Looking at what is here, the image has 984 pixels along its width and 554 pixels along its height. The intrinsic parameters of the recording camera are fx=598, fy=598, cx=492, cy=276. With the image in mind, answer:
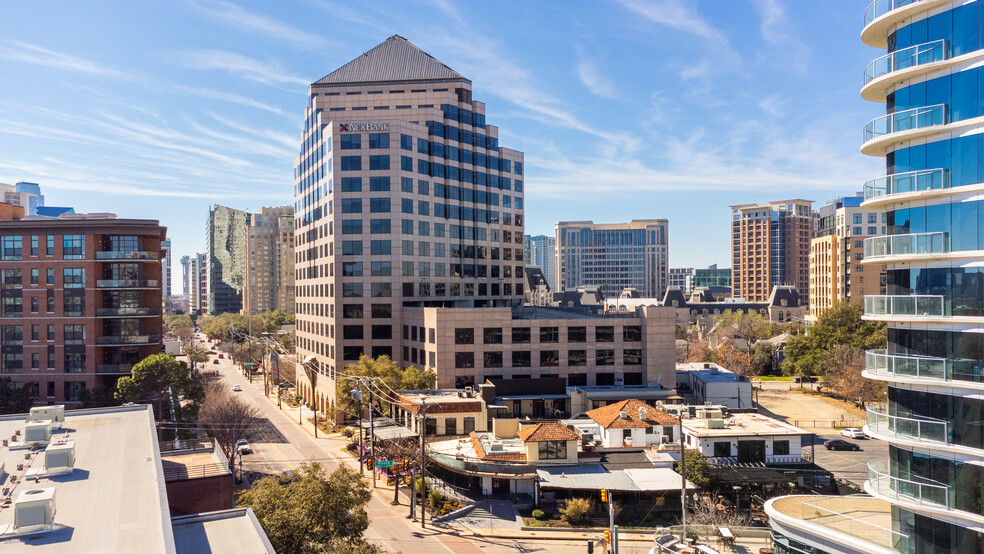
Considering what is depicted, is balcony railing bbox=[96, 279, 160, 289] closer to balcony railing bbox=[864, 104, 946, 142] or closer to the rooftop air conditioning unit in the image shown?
the rooftop air conditioning unit

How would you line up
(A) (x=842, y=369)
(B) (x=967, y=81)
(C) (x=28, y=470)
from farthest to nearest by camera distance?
(A) (x=842, y=369) < (C) (x=28, y=470) < (B) (x=967, y=81)

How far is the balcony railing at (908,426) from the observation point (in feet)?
70.7

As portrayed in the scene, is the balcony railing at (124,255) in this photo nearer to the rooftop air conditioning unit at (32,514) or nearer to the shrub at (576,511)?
the shrub at (576,511)

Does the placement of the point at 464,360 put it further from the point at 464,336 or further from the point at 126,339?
the point at 126,339

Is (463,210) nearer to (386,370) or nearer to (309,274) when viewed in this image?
(309,274)

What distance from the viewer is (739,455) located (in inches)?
1922

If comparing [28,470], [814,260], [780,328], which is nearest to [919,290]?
[28,470]

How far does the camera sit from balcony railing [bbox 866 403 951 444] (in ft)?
70.7

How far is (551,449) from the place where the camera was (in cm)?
4725

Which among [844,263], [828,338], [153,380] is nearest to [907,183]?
[153,380]

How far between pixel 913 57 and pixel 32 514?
3440 centimetres

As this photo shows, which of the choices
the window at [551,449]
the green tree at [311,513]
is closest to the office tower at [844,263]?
the window at [551,449]

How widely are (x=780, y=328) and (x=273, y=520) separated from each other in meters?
150

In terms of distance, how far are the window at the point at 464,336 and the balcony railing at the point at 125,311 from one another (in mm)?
36902
